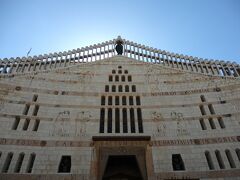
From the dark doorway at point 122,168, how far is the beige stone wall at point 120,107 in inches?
56.9

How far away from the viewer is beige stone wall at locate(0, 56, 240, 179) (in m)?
11.6

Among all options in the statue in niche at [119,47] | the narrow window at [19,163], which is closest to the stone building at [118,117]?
the narrow window at [19,163]

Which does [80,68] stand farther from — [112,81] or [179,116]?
[179,116]

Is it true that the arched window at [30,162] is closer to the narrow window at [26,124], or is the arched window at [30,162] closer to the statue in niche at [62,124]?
the statue in niche at [62,124]

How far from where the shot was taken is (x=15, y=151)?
37.9 feet

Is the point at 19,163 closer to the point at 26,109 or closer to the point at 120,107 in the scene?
the point at 26,109

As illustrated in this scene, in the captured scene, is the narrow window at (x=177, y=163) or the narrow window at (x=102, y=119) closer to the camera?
the narrow window at (x=177, y=163)

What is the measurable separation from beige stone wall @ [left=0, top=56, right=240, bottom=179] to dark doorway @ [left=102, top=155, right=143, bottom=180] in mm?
1445

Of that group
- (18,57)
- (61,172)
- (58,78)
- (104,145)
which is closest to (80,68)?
(58,78)

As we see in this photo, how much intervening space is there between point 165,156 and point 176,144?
3.30ft

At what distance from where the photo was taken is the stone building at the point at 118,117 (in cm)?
1145

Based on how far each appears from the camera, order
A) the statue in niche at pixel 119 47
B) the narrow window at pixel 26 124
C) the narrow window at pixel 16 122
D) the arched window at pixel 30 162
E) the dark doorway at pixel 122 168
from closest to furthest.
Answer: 1. the arched window at pixel 30 162
2. the dark doorway at pixel 122 168
3. the narrow window at pixel 16 122
4. the narrow window at pixel 26 124
5. the statue in niche at pixel 119 47

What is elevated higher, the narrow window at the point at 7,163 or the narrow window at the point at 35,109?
the narrow window at the point at 35,109

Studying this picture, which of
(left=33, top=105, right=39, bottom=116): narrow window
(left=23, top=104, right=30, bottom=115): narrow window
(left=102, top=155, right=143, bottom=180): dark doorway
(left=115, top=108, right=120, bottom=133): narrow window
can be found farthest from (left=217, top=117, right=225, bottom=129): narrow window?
(left=23, top=104, right=30, bottom=115): narrow window
